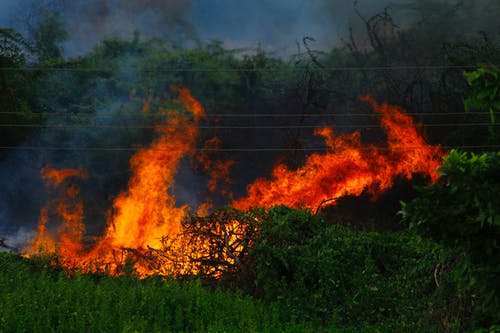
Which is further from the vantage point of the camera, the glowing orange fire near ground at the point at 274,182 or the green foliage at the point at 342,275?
the glowing orange fire near ground at the point at 274,182

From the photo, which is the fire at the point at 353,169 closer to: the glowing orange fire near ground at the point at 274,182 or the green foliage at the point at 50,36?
the glowing orange fire near ground at the point at 274,182

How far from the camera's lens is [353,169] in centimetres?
2616

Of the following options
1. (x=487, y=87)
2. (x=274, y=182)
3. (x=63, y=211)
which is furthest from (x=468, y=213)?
(x=63, y=211)

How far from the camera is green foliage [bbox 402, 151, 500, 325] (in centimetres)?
687

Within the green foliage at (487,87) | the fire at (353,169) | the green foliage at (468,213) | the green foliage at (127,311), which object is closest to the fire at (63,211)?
the fire at (353,169)

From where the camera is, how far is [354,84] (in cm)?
3158

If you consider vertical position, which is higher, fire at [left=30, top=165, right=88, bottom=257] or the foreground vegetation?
fire at [left=30, top=165, right=88, bottom=257]

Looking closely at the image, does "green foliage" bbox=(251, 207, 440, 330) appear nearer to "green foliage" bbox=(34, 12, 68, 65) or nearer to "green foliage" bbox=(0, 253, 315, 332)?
"green foliage" bbox=(0, 253, 315, 332)

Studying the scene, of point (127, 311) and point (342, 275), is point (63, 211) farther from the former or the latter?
point (127, 311)

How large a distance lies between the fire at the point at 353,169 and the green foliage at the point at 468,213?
58.9ft

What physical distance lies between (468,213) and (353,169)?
1922 cm

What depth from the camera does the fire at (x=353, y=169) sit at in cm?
2567

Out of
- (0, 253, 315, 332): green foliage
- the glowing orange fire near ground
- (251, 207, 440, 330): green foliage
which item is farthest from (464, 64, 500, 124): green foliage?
the glowing orange fire near ground

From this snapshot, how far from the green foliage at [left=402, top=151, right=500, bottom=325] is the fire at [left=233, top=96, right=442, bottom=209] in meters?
17.9
